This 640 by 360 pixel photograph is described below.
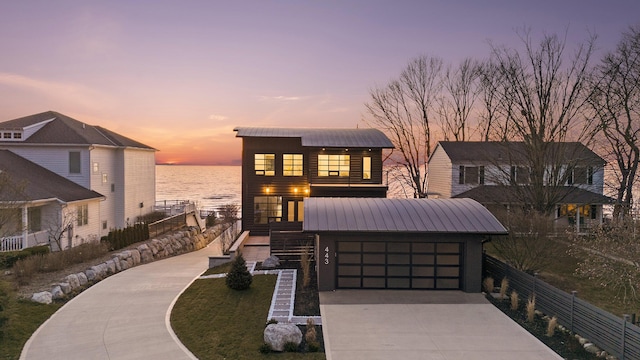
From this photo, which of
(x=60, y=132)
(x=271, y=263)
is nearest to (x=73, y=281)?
(x=271, y=263)

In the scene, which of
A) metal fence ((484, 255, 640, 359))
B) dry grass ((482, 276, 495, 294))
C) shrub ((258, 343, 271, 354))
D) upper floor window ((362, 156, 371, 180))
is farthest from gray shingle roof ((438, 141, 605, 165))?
shrub ((258, 343, 271, 354))

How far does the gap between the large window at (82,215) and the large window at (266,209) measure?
10.7 metres

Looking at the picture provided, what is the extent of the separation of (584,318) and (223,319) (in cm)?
1089

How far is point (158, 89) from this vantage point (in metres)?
31.8

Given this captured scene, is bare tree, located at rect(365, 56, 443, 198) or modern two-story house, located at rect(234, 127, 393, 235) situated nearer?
modern two-story house, located at rect(234, 127, 393, 235)

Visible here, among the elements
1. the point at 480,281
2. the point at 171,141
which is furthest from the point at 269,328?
the point at 171,141

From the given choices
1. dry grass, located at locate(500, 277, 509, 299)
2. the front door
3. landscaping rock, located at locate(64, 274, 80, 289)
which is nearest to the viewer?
dry grass, located at locate(500, 277, 509, 299)

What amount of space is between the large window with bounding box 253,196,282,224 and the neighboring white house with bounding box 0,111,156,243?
1036 centimetres

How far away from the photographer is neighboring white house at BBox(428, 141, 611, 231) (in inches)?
1102

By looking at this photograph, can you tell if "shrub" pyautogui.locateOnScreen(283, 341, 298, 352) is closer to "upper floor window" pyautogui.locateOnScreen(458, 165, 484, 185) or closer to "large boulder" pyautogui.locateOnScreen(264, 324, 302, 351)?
"large boulder" pyautogui.locateOnScreen(264, 324, 302, 351)

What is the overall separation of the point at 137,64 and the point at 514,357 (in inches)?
1106

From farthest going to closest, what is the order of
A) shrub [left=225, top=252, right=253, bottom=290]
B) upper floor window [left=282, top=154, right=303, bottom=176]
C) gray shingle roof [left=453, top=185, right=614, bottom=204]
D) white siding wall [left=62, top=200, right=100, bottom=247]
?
gray shingle roof [left=453, top=185, right=614, bottom=204], upper floor window [left=282, top=154, right=303, bottom=176], white siding wall [left=62, top=200, right=100, bottom=247], shrub [left=225, top=252, right=253, bottom=290]

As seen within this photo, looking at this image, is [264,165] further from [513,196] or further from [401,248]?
[513,196]

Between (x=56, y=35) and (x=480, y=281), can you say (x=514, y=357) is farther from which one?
(x=56, y=35)
